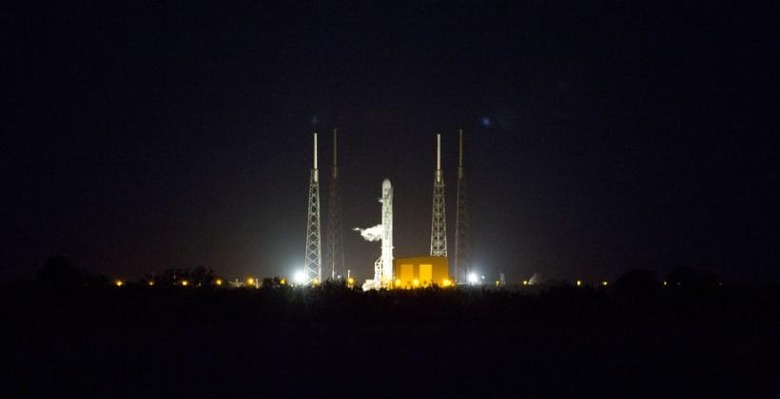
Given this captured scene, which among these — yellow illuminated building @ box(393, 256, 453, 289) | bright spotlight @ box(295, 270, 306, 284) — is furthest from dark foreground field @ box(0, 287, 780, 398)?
yellow illuminated building @ box(393, 256, 453, 289)

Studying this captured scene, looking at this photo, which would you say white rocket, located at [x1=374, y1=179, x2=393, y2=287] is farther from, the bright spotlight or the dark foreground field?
the dark foreground field

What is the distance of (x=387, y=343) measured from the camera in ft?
102

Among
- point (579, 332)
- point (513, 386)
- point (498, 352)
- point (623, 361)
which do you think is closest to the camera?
point (513, 386)

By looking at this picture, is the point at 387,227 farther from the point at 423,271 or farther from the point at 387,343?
the point at 387,343

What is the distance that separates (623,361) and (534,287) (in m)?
38.5

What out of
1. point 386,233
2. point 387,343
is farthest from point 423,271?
point 387,343

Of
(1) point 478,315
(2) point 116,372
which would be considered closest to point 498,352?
(2) point 116,372

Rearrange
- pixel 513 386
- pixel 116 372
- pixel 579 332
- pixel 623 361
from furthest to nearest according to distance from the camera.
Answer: pixel 579 332
pixel 623 361
pixel 116 372
pixel 513 386

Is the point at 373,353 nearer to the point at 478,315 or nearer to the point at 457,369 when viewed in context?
the point at 457,369

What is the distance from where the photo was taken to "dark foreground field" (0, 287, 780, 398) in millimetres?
21750

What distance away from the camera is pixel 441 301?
43.7m

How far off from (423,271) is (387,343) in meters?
26.6

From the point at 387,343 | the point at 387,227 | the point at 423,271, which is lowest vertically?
the point at 387,343

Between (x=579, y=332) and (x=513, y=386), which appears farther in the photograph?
(x=579, y=332)
